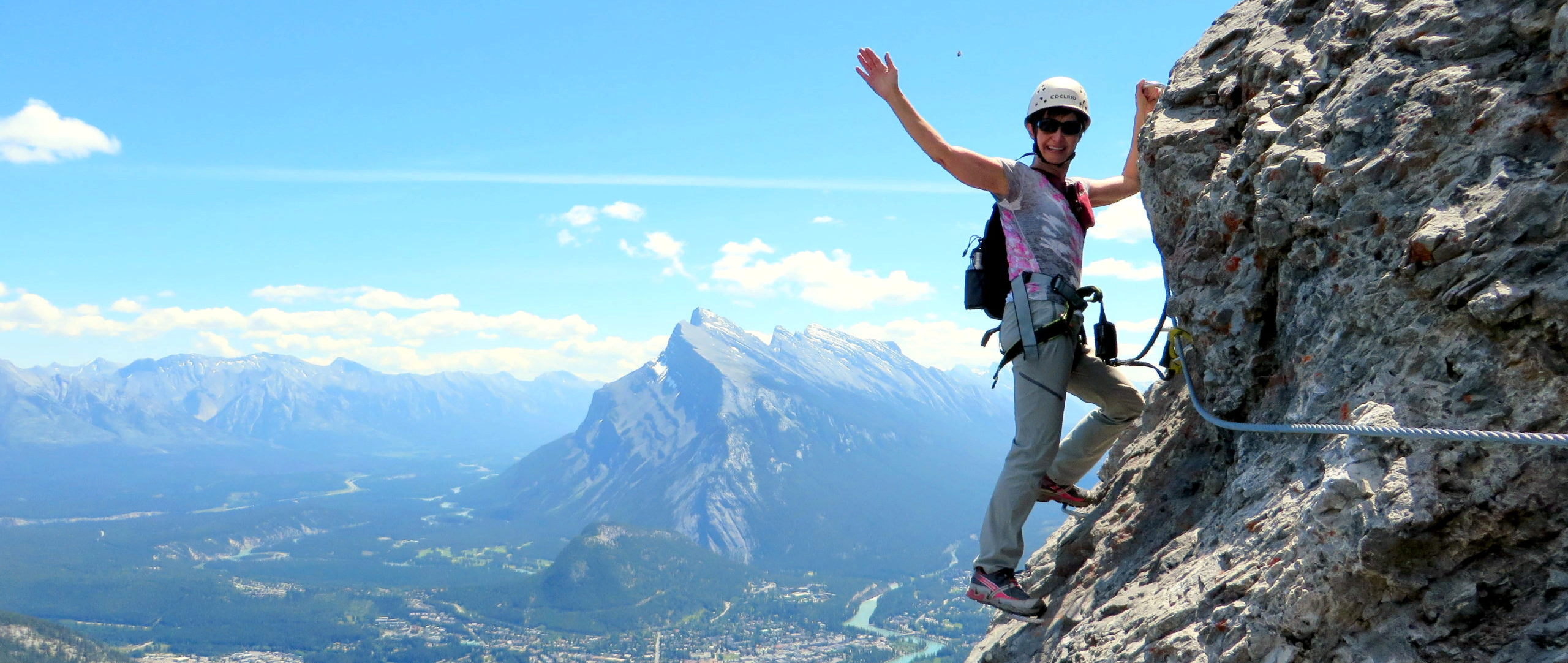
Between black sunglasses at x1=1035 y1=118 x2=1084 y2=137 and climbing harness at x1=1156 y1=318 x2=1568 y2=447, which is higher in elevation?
black sunglasses at x1=1035 y1=118 x2=1084 y2=137

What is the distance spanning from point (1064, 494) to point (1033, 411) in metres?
1.87

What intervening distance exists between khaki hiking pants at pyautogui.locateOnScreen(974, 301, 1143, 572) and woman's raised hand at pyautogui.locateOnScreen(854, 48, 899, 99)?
193cm

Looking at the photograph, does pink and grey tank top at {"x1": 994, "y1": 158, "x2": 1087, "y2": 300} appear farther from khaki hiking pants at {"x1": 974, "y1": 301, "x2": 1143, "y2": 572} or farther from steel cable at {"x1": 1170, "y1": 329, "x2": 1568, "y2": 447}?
steel cable at {"x1": 1170, "y1": 329, "x2": 1568, "y2": 447}

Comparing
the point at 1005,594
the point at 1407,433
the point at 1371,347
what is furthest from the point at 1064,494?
the point at 1407,433

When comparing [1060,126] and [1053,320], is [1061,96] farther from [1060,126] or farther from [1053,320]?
[1053,320]

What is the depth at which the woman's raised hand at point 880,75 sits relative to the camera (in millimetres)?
6605

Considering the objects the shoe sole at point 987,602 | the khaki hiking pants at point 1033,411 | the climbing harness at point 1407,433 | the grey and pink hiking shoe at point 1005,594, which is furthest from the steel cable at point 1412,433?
the shoe sole at point 987,602

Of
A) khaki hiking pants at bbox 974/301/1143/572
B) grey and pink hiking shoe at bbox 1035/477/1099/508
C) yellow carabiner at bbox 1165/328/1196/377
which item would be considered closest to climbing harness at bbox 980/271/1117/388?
khaki hiking pants at bbox 974/301/1143/572

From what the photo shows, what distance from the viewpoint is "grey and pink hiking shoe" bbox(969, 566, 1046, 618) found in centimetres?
706

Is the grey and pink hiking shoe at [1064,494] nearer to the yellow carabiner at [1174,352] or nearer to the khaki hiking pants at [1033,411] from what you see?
the khaki hiking pants at [1033,411]

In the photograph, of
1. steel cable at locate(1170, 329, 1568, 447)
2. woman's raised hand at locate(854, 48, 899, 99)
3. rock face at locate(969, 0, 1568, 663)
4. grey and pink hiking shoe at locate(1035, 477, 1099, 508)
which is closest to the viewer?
steel cable at locate(1170, 329, 1568, 447)

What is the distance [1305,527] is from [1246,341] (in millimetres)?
1881

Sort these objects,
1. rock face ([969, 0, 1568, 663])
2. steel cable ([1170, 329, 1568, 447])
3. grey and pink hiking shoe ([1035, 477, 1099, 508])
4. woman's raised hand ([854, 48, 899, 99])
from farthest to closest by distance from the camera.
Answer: grey and pink hiking shoe ([1035, 477, 1099, 508])
woman's raised hand ([854, 48, 899, 99])
rock face ([969, 0, 1568, 663])
steel cable ([1170, 329, 1568, 447])

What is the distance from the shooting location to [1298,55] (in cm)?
651
